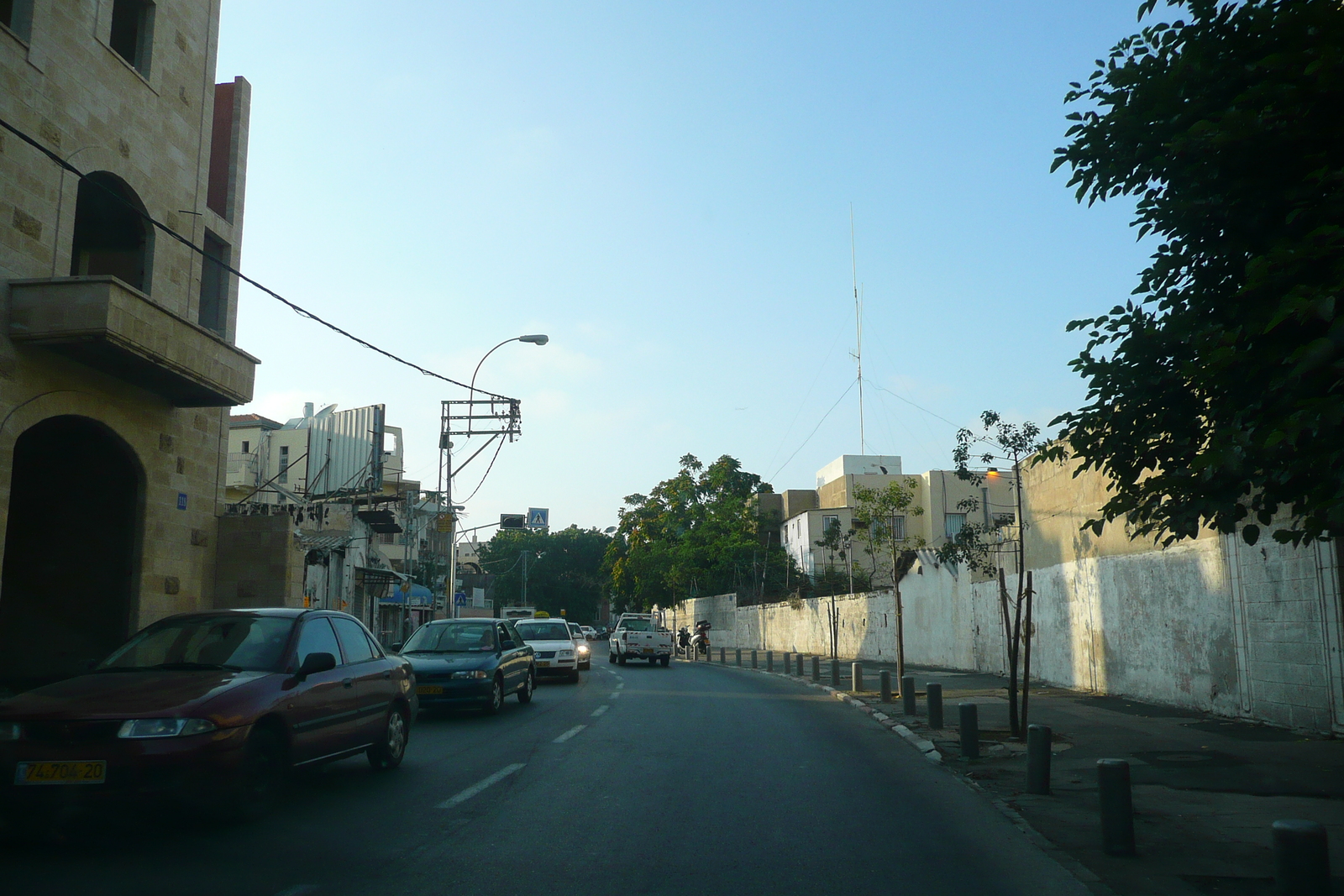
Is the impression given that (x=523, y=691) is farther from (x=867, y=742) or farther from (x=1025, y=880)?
(x=1025, y=880)

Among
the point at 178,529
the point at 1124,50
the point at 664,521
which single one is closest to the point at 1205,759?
the point at 1124,50

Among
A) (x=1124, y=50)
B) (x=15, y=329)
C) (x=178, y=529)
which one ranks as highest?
(x=1124, y=50)

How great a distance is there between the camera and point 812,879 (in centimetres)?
594

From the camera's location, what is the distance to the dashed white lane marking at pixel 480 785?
8.16 meters

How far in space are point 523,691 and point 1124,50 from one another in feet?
44.6

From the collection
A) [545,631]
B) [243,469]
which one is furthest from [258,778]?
[243,469]

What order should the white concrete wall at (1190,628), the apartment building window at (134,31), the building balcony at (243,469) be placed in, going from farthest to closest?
the building balcony at (243,469), the apartment building window at (134,31), the white concrete wall at (1190,628)

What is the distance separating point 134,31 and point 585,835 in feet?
53.4

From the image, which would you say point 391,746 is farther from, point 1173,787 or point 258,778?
point 1173,787

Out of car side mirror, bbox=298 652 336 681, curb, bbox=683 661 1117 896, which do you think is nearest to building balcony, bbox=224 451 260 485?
curb, bbox=683 661 1117 896

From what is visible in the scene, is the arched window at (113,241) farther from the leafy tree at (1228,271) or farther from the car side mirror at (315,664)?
the leafy tree at (1228,271)

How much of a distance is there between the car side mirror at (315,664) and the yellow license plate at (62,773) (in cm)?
183

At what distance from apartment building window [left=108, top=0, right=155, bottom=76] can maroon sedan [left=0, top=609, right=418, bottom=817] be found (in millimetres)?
11624

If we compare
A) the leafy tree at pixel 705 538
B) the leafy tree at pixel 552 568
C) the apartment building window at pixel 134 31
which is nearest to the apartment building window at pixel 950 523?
the leafy tree at pixel 705 538
